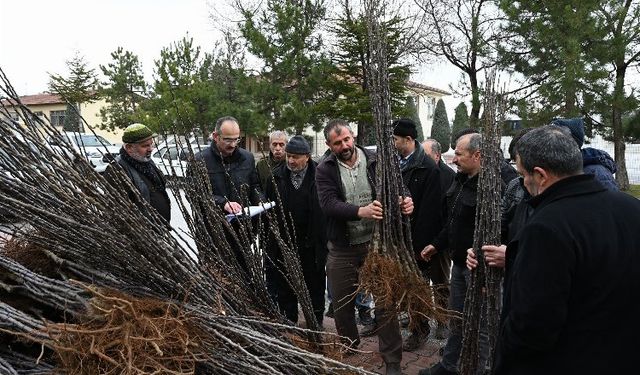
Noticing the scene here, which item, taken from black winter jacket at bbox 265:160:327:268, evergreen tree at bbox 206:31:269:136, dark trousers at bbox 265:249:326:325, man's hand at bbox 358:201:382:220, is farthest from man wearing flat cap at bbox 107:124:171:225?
evergreen tree at bbox 206:31:269:136

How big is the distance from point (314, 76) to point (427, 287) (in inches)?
550

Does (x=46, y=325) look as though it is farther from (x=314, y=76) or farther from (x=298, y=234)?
(x=314, y=76)

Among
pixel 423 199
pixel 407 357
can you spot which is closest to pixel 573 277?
pixel 423 199

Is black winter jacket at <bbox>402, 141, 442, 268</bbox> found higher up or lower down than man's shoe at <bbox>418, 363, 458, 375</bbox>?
higher up

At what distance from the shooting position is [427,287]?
9.20 feet

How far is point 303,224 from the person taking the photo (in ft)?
13.3

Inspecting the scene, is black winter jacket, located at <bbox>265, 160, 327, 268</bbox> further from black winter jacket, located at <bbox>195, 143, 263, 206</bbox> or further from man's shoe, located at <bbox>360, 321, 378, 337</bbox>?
man's shoe, located at <bbox>360, 321, 378, 337</bbox>

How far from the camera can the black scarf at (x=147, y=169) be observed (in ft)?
11.2

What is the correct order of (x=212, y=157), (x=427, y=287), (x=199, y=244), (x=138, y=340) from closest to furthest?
(x=138, y=340) → (x=199, y=244) → (x=427, y=287) → (x=212, y=157)

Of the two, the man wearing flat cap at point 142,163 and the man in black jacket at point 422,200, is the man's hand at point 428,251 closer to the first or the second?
the man in black jacket at point 422,200

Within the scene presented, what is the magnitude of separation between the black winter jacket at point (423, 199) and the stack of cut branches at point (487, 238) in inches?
48.8

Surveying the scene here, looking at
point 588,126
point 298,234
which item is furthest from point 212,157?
point 588,126

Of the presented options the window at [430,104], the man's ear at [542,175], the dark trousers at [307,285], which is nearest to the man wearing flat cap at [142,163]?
the dark trousers at [307,285]

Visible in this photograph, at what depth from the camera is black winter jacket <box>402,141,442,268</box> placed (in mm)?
3826
